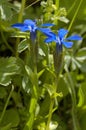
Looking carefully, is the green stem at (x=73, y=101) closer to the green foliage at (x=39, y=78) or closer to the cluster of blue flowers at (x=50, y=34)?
the green foliage at (x=39, y=78)

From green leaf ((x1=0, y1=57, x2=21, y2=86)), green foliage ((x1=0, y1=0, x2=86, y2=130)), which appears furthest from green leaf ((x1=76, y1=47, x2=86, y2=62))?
green leaf ((x1=0, y1=57, x2=21, y2=86))

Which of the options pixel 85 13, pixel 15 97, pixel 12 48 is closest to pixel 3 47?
pixel 12 48

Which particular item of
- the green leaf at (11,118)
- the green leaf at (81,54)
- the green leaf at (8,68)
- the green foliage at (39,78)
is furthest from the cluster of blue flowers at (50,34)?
the green leaf at (81,54)

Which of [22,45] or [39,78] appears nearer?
[22,45]

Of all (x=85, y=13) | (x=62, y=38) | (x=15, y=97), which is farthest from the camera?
(x=85, y=13)

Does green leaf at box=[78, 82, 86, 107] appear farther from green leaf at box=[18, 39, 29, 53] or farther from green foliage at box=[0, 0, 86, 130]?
green leaf at box=[18, 39, 29, 53]

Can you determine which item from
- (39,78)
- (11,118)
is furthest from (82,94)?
(11,118)

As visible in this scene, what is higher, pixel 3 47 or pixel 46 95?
pixel 3 47

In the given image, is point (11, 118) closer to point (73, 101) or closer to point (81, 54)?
point (73, 101)

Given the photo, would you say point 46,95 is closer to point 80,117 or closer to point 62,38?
point 80,117

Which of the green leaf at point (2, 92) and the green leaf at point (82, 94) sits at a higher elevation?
the green leaf at point (2, 92)

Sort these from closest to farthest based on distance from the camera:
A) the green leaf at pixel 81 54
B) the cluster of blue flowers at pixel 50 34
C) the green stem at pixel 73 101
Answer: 1. the cluster of blue flowers at pixel 50 34
2. the green stem at pixel 73 101
3. the green leaf at pixel 81 54
